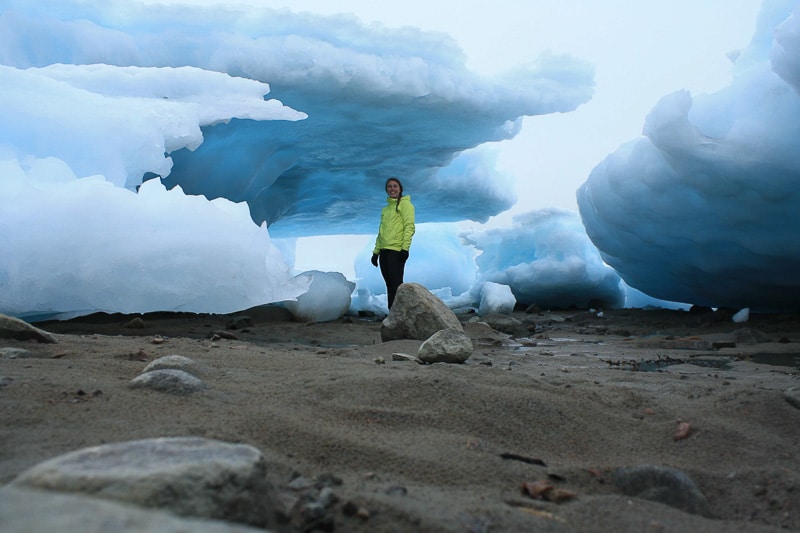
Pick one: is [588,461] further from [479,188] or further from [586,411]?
[479,188]

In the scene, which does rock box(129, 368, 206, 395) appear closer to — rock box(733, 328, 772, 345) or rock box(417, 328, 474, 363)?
rock box(417, 328, 474, 363)

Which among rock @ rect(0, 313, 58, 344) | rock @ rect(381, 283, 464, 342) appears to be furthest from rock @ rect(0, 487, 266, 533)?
rock @ rect(381, 283, 464, 342)

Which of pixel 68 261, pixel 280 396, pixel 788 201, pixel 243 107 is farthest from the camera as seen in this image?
pixel 788 201

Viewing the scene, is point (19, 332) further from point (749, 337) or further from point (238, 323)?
point (749, 337)

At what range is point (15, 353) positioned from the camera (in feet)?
7.90

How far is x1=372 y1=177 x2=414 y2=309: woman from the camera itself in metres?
5.73

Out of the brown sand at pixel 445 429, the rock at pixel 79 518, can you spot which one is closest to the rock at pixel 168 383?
the brown sand at pixel 445 429

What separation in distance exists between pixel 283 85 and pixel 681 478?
230 inches

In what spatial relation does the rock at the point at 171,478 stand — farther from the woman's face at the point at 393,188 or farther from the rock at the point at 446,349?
the woman's face at the point at 393,188

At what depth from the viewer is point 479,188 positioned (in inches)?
390

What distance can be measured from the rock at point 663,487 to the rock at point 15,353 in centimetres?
204

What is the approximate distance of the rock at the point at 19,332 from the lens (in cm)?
279

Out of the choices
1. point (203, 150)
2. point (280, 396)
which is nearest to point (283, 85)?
point (203, 150)

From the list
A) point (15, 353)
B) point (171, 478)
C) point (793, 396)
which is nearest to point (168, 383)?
point (15, 353)
